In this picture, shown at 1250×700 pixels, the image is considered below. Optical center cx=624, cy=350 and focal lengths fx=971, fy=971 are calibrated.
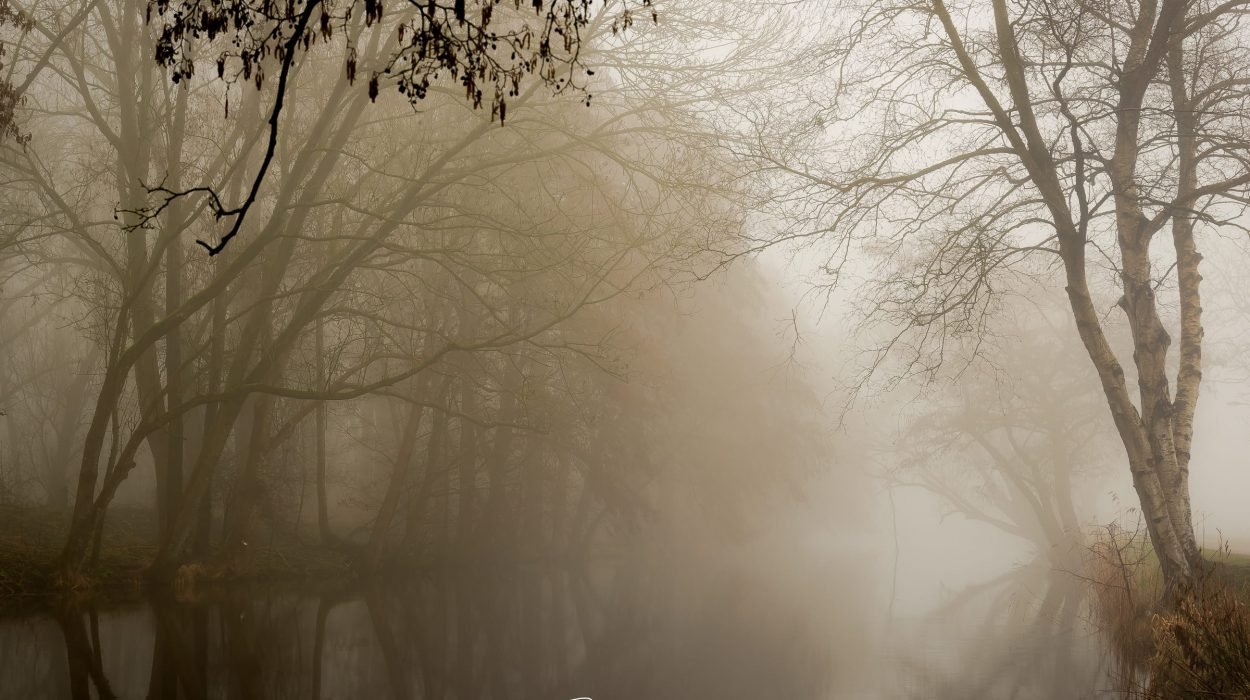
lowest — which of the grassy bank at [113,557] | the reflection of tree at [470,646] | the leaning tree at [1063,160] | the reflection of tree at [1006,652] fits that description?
the reflection of tree at [1006,652]

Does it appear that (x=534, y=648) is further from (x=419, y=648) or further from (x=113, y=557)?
(x=113, y=557)

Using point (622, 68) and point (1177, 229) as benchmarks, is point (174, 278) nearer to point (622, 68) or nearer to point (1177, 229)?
point (622, 68)

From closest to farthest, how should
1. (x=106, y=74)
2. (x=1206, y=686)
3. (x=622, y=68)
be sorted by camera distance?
(x=1206, y=686), (x=622, y=68), (x=106, y=74)

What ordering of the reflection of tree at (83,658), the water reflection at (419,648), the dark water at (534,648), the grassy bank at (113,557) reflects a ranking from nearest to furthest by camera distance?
the reflection of tree at (83,658) < the water reflection at (419,648) < the dark water at (534,648) < the grassy bank at (113,557)

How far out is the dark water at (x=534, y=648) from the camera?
25.7ft

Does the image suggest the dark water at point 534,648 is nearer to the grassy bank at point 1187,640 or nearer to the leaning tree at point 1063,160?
the grassy bank at point 1187,640

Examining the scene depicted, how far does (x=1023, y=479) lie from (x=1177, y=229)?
55.3 ft

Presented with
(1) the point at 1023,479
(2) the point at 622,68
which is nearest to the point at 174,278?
(2) the point at 622,68

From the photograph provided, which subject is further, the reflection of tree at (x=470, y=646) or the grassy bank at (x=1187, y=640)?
the reflection of tree at (x=470, y=646)

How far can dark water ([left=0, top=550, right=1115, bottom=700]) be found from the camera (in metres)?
7.82

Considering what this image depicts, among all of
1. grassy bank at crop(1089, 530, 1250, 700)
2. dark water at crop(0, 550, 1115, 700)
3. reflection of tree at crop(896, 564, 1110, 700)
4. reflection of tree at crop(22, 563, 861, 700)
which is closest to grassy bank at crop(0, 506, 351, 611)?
dark water at crop(0, 550, 1115, 700)

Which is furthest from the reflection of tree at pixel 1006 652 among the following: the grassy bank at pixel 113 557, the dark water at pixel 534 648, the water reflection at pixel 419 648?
the grassy bank at pixel 113 557

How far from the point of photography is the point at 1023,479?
26391 mm

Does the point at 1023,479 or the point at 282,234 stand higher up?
the point at 282,234
